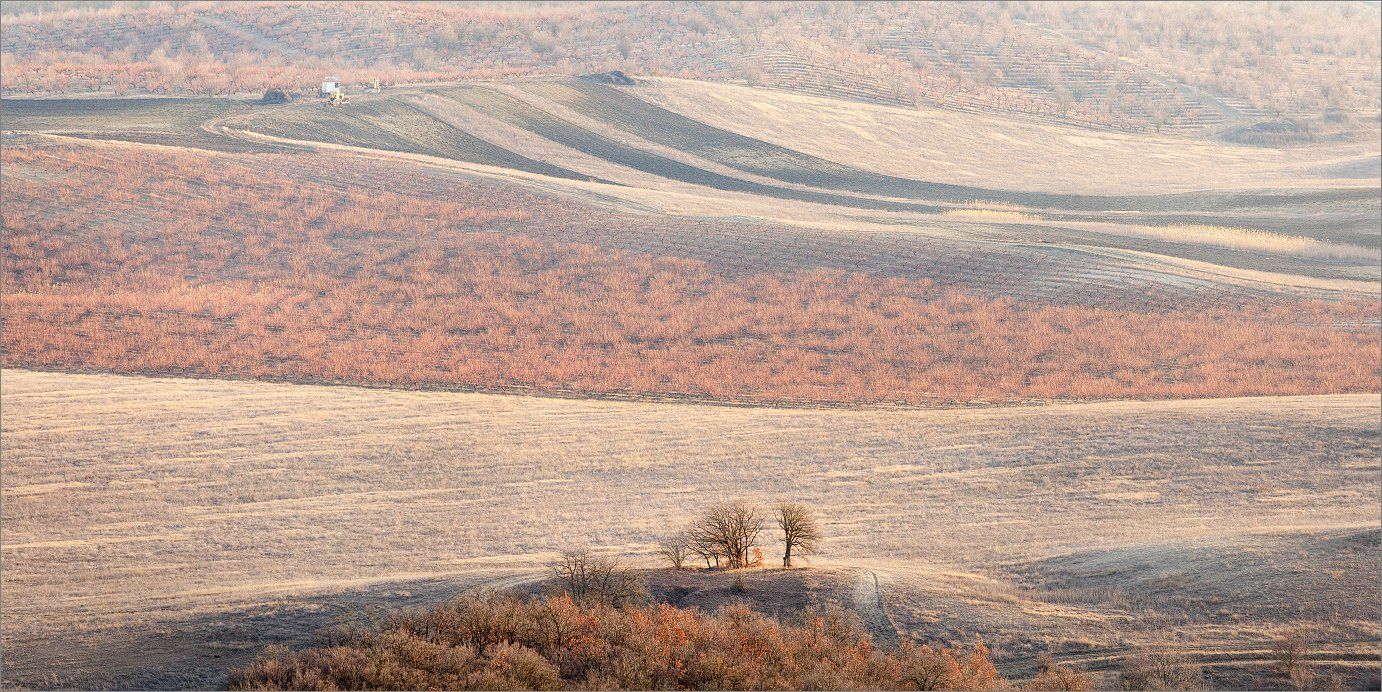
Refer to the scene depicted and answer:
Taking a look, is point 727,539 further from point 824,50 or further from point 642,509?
point 824,50

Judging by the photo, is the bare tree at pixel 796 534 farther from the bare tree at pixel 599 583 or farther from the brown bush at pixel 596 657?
the brown bush at pixel 596 657

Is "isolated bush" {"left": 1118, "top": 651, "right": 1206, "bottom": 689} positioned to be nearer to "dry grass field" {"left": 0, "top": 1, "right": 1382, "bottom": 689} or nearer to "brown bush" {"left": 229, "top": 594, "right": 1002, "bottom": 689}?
"dry grass field" {"left": 0, "top": 1, "right": 1382, "bottom": 689}

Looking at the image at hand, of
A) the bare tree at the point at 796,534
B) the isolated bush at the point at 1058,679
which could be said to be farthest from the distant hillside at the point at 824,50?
the isolated bush at the point at 1058,679

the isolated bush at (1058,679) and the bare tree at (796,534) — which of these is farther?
the bare tree at (796,534)

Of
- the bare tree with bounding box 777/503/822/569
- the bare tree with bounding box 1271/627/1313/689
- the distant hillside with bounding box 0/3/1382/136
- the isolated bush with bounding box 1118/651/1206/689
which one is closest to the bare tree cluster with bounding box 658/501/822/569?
the bare tree with bounding box 777/503/822/569

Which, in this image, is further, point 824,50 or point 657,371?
point 824,50

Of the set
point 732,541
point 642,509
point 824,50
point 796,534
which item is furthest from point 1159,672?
point 824,50
